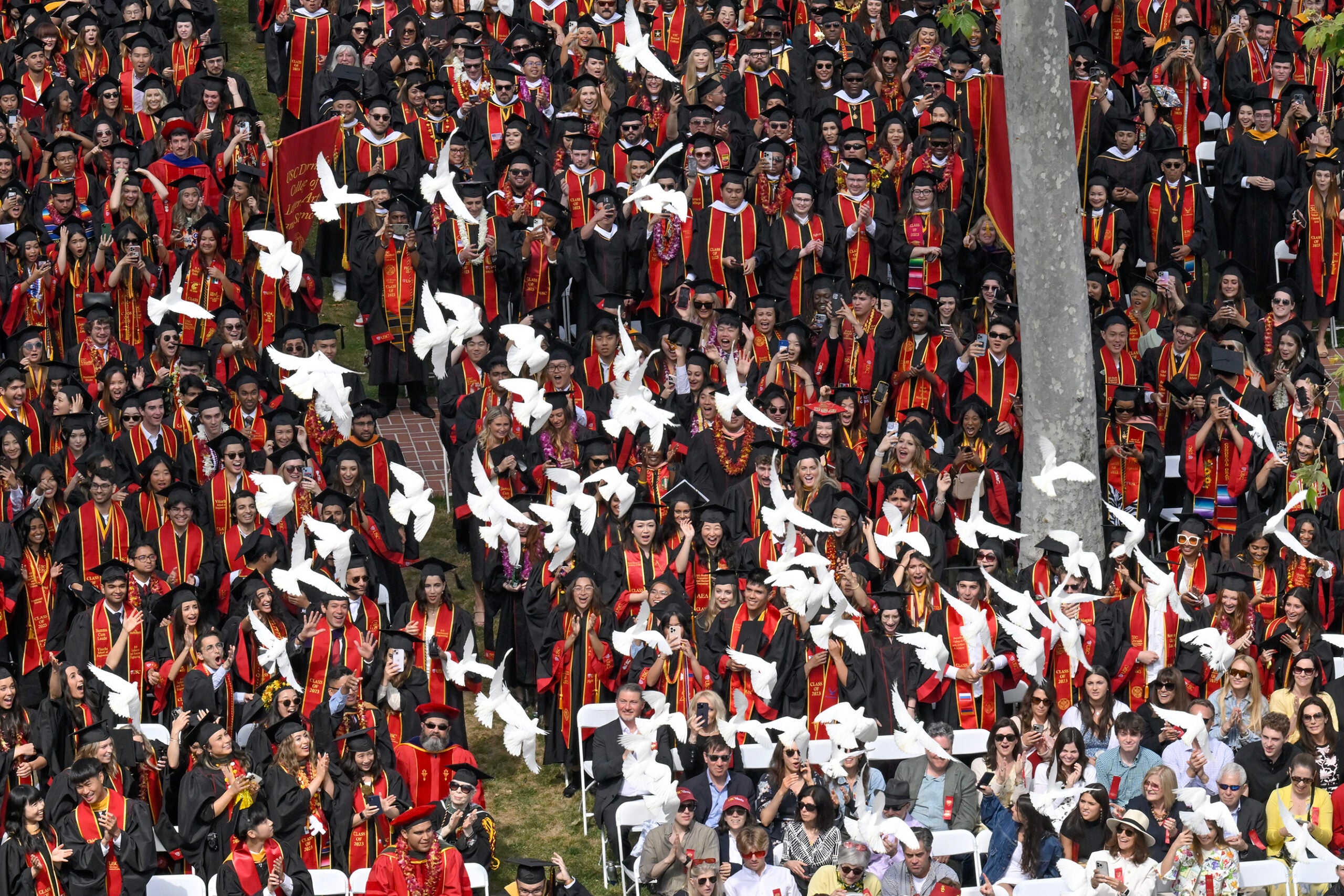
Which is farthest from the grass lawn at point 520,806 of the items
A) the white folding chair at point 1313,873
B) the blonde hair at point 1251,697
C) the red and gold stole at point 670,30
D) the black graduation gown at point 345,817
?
the red and gold stole at point 670,30

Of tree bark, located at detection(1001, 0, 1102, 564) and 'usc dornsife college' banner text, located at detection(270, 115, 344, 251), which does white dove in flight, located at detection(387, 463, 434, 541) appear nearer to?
'usc dornsife college' banner text, located at detection(270, 115, 344, 251)

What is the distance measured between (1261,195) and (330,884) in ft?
30.8

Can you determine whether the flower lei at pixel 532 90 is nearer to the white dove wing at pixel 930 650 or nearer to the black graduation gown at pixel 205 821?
the white dove wing at pixel 930 650

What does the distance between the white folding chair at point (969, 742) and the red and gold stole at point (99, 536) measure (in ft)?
16.0

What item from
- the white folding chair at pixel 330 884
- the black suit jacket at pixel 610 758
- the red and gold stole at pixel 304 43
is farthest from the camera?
the red and gold stole at pixel 304 43

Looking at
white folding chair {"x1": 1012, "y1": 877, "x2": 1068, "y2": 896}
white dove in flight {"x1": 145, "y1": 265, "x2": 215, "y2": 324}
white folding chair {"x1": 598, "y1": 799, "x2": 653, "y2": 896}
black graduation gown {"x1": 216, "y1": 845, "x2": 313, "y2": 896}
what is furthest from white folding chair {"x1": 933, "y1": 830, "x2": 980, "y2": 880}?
white dove in flight {"x1": 145, "y1": 265, "x2": 215, "y2": 324}

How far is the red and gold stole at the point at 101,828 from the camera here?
1276 cm

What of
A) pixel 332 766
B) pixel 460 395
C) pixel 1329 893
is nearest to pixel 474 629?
pixel 460 395

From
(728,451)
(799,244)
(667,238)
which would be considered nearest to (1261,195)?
(799,244)

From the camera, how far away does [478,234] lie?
704 inches

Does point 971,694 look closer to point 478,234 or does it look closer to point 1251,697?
point 1251,697

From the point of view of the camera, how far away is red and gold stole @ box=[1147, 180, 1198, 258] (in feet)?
61.8

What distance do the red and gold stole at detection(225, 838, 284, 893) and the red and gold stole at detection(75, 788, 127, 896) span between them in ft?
1.72

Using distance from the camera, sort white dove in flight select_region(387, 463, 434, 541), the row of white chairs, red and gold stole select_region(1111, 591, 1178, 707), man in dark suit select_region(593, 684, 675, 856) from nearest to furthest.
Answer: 1. the row of white chairs
2. man in dark suit select_region(593, 684, 675, 856)
3. red and gold stole select_region(1111, 591, 1178, 707)
4. white dove in flight select_region(387, 463, 434, 541)
